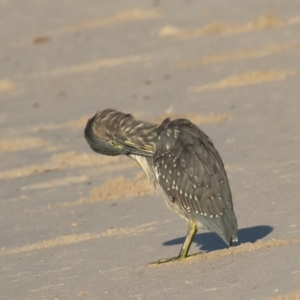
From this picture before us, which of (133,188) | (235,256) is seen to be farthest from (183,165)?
(133,188)

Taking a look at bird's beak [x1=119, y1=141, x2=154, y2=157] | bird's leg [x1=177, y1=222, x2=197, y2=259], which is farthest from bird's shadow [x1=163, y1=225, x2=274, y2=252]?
bird's beak [x1=119, y1=141, x2=154, y2=157]

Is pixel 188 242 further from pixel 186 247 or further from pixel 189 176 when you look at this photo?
pixel 189 176

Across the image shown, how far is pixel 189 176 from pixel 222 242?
95cm

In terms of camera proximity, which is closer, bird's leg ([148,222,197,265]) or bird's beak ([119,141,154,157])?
bird's leg ([148,222,197,265])

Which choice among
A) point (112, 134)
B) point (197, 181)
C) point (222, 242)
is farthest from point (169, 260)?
point (112, 134)

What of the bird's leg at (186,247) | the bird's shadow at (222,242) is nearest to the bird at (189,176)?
the bird's leg at (186,247)

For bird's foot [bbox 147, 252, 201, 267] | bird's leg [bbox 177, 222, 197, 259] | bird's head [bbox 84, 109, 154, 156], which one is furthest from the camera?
bird's head [bbox 84, 109, 154, 156]

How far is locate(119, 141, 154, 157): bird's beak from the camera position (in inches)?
321

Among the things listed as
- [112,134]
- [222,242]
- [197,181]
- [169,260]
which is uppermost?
[112,134]

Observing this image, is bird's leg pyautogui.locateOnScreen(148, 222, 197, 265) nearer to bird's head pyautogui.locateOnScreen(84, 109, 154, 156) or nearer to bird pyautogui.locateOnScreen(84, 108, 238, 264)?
bird pyautogui.locateOnScreen(84, 108, 238, 264)

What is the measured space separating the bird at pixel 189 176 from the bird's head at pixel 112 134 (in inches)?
2.3

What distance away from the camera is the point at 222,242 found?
28.0 ft

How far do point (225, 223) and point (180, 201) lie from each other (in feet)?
1.30

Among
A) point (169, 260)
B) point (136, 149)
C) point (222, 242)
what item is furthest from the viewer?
point (222, 242)
